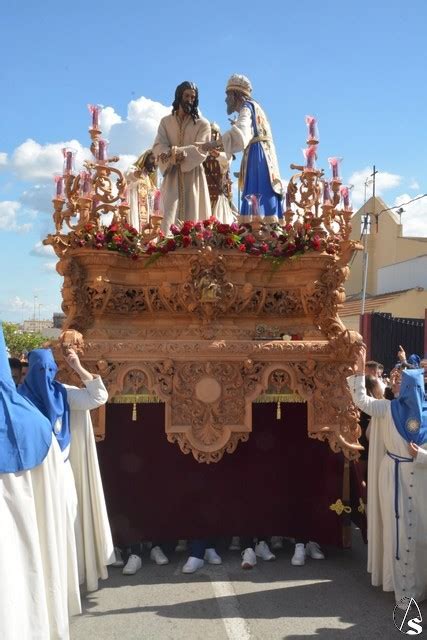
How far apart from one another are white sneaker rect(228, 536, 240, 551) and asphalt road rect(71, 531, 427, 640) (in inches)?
10.7

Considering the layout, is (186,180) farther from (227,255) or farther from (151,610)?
(151,610)

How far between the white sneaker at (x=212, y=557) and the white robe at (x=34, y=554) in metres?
1.86

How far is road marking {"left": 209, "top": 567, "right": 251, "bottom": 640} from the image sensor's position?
4.14m

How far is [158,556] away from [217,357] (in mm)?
1780

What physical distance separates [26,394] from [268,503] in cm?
263

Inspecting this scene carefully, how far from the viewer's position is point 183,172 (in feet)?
21.6

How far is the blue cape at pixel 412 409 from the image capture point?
4.32 m

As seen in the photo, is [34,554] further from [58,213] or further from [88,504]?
[58,213]

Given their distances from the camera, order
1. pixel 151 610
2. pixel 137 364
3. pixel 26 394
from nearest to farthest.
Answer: pixel 26 394 < pixel 151 610 < pixel 137 364

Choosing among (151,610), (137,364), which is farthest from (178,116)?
(151,610)

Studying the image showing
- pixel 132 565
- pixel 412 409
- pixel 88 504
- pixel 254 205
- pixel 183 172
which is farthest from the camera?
pixel 183 172

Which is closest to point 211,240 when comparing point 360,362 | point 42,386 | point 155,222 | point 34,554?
point 155,222

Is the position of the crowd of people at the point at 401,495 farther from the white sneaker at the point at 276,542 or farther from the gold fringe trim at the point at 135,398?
the gold fringe trim at the point at 135,398

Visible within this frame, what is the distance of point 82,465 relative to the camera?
183 inches
